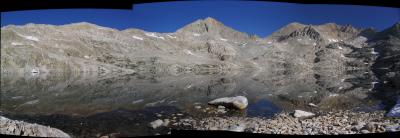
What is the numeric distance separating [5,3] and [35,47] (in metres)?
140

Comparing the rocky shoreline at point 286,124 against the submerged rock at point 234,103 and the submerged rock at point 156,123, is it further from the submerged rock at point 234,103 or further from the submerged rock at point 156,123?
the submerged rock at point 234,103

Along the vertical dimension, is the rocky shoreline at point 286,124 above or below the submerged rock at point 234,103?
below

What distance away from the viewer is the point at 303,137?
262 cm

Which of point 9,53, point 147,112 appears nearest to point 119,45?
point 9,53

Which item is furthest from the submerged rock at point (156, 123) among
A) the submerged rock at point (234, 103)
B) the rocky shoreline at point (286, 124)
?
the submerged rock at point (234, 103)

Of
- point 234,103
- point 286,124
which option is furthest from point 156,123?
point 234,103

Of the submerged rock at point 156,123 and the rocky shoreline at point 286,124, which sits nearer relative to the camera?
the rocky shoreline at point 286,124

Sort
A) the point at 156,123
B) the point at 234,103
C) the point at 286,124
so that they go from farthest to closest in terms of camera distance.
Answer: the point at 234,103, the point at 156,123, the point at 286,124

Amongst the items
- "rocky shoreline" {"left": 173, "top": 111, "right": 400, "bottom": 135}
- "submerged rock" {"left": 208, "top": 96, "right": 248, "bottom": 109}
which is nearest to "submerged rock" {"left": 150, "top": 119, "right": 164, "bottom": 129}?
"rocky shoreline" {"left": 173, "top": 111, "right": 400, "bottom": 135}

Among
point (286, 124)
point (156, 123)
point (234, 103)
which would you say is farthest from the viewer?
point (234, 103)

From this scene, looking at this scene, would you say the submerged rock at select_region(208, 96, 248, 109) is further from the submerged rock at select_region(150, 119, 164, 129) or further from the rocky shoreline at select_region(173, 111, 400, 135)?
the submerged rock at select_region(150, 119, 164, 129)

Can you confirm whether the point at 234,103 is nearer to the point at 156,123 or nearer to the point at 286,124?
the point at 286,124

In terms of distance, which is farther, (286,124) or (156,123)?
(156,123)

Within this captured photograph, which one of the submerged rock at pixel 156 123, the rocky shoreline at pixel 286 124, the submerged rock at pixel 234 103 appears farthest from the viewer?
the submerged rock at pixel 234 103
